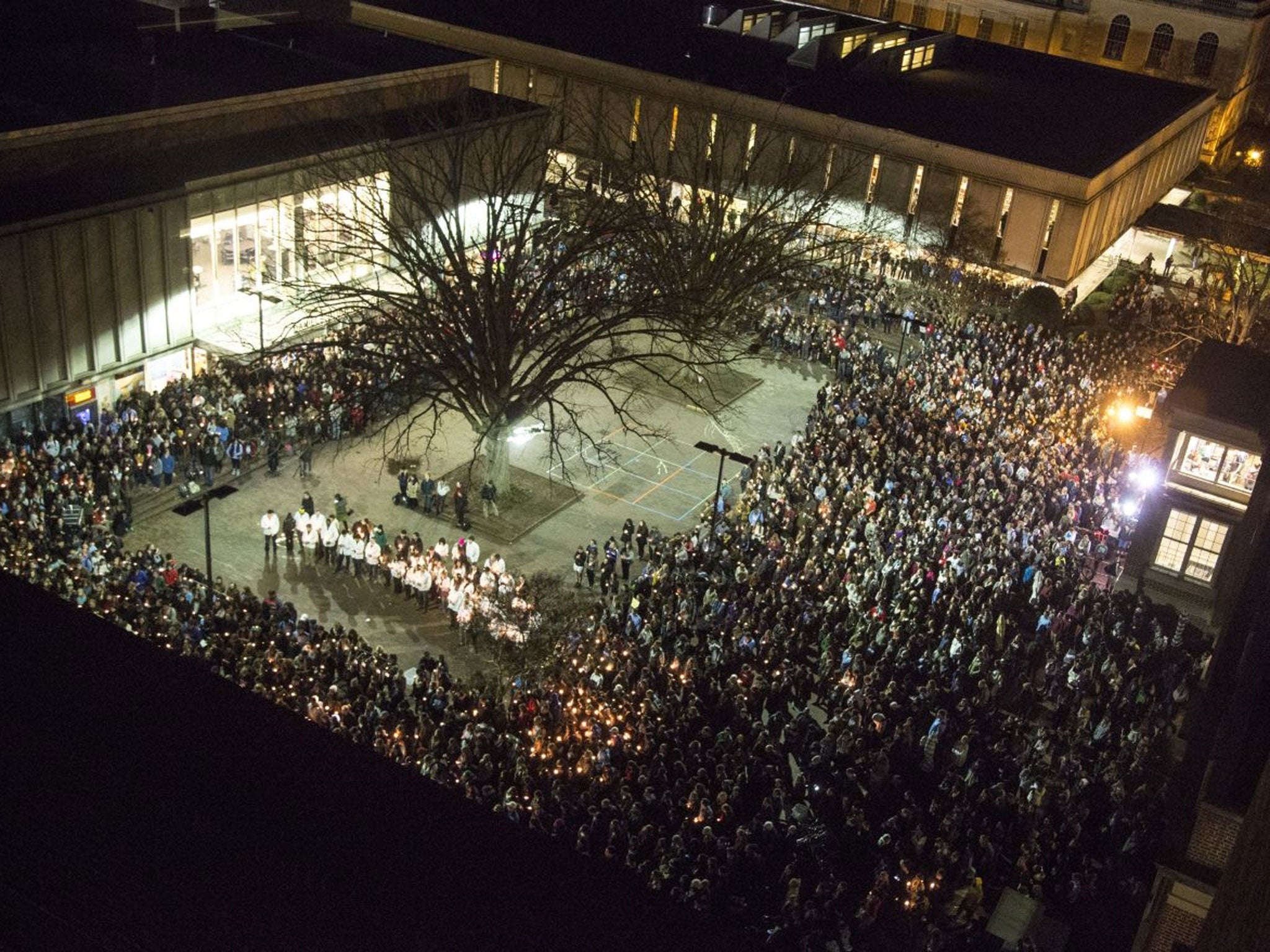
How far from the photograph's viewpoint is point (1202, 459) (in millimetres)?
28234

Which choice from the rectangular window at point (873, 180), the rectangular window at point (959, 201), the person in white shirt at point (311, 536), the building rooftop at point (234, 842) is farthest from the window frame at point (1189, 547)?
the rectangular window at point (873, 180)

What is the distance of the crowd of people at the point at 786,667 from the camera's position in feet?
60.5

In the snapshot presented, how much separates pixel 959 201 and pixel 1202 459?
2189 centimetres

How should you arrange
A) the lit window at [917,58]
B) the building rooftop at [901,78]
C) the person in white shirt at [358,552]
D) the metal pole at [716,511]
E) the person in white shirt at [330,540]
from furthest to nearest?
1. the lit window at [917,58]
2. the building rooftop at [901,78]
3. the person in white shirt at [330,540]
4. the person in white shirt at [358,552]
5. the metal pole at [716,511]

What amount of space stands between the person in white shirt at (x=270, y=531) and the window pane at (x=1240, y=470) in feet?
68.9

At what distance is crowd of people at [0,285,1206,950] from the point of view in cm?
1844

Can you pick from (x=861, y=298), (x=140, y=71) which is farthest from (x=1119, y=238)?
(x=140, y=71)

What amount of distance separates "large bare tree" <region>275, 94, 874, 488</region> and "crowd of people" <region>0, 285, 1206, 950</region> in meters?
3.48

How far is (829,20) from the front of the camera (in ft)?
199

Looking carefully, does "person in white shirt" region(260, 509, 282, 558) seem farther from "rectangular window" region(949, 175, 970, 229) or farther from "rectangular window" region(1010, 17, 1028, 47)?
"rectangular window" region(1010, 17, 1028, 47)

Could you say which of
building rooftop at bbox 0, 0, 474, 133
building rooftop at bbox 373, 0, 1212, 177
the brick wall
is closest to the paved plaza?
building rooftop at bbox 0, 0, 474, 133

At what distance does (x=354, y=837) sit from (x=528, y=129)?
3859 centimetres

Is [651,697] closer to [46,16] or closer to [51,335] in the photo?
[51,335]

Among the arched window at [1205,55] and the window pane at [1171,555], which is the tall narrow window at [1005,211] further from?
the arched window at [1205,55]
